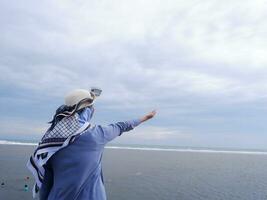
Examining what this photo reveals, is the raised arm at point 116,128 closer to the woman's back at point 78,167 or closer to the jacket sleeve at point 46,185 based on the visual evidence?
the woman's back at point 78,167

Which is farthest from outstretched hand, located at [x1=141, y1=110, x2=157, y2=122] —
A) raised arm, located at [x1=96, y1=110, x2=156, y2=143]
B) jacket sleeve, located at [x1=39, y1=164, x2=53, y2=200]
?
jacket sleeve, located at [x1=39, y1=164, x2=53, y2=200]

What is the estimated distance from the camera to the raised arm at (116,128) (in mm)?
3277

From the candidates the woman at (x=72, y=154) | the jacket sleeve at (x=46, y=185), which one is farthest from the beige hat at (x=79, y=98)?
the jacket sleeve at (x=46, y=185)

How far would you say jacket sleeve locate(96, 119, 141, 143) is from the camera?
129 inches

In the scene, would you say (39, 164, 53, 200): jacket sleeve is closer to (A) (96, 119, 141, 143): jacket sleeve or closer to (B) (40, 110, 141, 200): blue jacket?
(B) (40, 110, 141, 200): blue jacket

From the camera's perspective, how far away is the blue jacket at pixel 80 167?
3.20m

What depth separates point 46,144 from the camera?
127 inches

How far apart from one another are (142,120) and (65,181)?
38.6 inches

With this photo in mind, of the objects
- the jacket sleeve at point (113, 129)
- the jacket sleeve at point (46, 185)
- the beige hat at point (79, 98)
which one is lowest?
the jacket sleeve at point (46, 185)

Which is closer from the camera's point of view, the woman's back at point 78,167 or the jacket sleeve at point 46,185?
the woman's back at point 78,167

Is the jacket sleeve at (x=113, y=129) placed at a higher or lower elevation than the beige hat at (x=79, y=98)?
lower

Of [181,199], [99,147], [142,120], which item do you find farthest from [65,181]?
[181,199]

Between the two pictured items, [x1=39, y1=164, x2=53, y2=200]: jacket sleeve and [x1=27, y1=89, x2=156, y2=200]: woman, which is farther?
[x1=39, y1=164, x2=53, y2=200]: jacket sleeve

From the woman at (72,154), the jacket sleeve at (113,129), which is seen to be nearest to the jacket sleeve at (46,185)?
the woman at (72,154)
